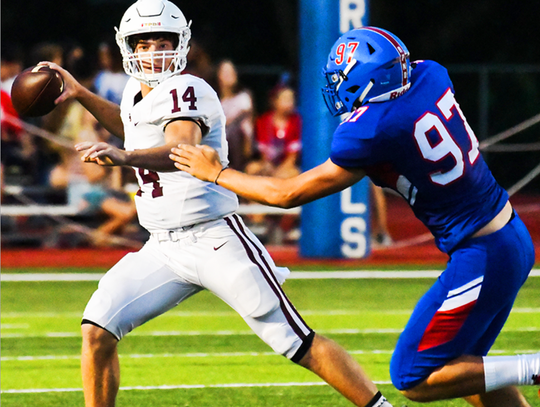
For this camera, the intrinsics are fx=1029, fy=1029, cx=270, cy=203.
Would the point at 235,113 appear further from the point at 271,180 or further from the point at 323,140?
the point at 271,180

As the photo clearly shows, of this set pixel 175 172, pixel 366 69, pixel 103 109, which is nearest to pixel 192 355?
pixel 103 109

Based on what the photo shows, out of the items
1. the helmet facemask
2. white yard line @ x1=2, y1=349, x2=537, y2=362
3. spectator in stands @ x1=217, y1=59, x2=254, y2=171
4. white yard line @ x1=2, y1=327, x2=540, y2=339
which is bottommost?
white yard line @ x1=2, y1=327, x2=540, y2=339

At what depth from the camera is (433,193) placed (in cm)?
393

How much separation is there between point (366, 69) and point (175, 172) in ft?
3.44

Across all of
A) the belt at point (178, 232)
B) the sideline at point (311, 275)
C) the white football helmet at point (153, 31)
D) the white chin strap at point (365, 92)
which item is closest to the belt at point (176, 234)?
the belt at point (178, 232)

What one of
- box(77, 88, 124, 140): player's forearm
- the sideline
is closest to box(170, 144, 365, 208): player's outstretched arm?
box(77, 88, 124, 140): player's forearm

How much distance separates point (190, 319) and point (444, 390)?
151 inches

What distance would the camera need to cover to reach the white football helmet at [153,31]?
4.57 m

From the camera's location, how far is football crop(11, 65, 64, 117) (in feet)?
15.8

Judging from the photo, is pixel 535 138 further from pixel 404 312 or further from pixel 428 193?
pixel 428 193

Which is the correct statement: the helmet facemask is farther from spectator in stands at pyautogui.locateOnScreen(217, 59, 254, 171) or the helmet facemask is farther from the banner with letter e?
spectator in stands at pyautogui.locateOnScreen(217, 59, 254, 171)

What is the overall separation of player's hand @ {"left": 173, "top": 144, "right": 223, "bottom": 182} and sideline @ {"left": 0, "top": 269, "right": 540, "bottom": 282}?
542 cm

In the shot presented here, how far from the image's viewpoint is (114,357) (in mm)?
4348

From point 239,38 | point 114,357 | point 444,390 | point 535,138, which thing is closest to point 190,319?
point 114,357
